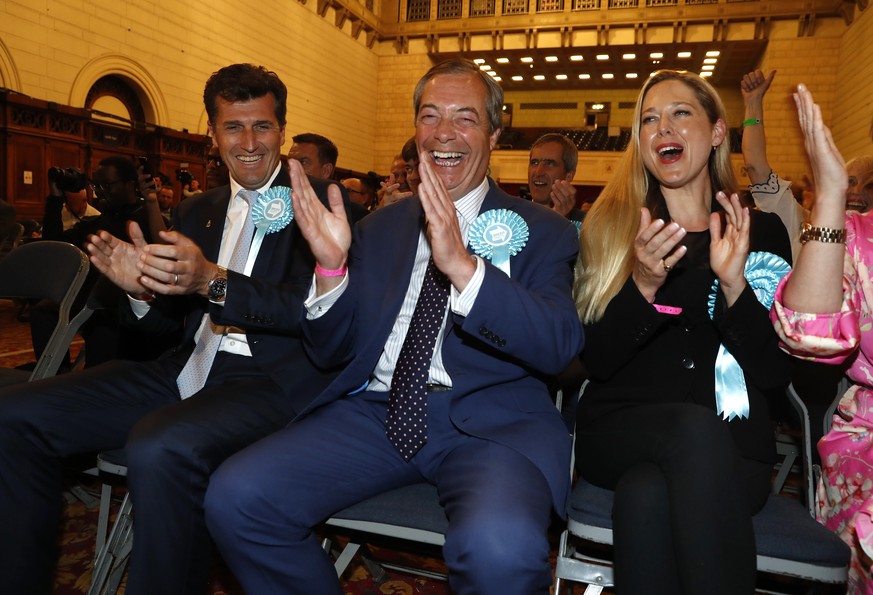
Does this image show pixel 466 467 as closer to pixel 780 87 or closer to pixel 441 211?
pixel 441 211

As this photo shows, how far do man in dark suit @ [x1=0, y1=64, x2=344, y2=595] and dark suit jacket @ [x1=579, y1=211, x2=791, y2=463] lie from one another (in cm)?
83

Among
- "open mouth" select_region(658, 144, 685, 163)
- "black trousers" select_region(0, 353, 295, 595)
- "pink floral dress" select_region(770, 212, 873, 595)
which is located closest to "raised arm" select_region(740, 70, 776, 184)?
"open mouth" select_region(658, 144, 685, 163)

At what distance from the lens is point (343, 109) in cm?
1781

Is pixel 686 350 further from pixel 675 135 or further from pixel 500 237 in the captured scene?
pixel 675 135

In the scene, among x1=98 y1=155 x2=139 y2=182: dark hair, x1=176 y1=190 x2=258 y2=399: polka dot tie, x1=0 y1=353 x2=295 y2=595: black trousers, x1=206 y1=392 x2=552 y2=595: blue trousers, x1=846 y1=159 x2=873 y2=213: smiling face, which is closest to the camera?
x1=206 y1=392 x2=552 y2=595: blue trousers

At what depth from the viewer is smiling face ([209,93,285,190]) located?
94.2 inches

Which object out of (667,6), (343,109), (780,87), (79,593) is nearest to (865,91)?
(780,87)

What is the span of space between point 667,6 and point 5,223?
626 inches

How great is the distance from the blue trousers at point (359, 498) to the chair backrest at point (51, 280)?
42.7 inches

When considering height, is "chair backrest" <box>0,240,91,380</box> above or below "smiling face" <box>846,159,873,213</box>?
below

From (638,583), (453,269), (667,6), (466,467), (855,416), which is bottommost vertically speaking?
(638,583)

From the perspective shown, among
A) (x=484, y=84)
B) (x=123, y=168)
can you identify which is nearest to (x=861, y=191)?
(x=484, y=84)

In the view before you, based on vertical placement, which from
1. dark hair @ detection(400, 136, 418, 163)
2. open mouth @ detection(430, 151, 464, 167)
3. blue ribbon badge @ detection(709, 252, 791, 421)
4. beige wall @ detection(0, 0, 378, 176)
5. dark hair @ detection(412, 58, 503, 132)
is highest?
beige wall @ detection(0, 0, 378, 176)

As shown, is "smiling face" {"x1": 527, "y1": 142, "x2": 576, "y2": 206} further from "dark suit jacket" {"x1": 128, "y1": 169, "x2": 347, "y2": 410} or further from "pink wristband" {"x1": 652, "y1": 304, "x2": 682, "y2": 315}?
"pink wristband" {"x1": 652, "y1": 304, "x2": 682, "y2": 315}
